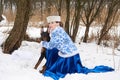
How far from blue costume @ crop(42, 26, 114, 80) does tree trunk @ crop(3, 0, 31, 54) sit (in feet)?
4.93

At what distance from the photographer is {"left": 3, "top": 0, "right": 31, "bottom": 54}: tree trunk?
8.50 meters

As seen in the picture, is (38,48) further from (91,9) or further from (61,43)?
(91,9)

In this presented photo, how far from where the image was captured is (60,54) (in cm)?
727

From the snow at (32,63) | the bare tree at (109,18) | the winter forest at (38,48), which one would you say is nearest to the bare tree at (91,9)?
the winter forest at (38,48)

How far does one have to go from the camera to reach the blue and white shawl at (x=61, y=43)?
23.2 ft

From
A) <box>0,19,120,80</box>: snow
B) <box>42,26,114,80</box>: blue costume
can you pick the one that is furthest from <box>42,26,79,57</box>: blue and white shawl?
<box>0,19,120,80</box>: snow

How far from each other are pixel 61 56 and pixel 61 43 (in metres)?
0.26

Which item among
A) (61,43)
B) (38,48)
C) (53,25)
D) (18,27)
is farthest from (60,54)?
(38,48)

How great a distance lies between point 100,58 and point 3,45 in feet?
6.95

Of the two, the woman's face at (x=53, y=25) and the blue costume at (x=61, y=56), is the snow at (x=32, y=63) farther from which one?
the woman's face at (x=53, y=25)

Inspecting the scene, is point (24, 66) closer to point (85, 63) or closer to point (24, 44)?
point (85, 63)

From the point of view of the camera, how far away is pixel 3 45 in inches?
348

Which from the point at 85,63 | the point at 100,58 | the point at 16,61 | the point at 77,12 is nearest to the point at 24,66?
the point at 16,61

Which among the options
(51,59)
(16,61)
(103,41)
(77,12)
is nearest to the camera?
(51,59)
